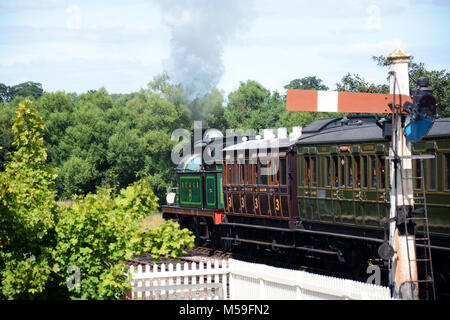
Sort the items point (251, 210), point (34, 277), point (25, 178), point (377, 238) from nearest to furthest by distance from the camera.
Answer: point (34, 277)
point (25, 178)
point (377, 238)
point (251, 210)

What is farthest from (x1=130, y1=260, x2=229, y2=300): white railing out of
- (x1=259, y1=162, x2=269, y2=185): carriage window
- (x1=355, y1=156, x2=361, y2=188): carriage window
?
(x1=259, y1=162, x2=269, y2=185): carriage window

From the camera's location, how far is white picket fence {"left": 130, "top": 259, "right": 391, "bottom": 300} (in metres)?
10.4

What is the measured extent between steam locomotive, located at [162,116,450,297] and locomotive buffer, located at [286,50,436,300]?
0.35m

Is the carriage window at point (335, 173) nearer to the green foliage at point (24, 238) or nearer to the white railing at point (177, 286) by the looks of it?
the white railing at point (177, 286)

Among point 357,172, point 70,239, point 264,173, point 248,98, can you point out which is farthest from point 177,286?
point 248,98

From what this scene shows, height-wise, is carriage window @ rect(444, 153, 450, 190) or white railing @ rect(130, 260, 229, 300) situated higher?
carriage window @ rect(444, 153, 450, 190)

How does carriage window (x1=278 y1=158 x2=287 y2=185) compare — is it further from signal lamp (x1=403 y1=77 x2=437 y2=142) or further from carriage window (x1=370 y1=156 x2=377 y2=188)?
signal lamp (x1=403 y1=77 x2=437 y2=142)

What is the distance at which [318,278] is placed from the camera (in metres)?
11.2

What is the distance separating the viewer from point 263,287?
494 inches

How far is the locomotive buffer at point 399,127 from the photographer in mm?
9078

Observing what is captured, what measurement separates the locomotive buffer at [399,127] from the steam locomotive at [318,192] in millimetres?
349
